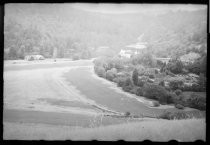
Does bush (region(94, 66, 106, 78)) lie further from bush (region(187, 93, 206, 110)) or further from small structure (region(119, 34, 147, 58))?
bush (region(187, 93, 206, 110))

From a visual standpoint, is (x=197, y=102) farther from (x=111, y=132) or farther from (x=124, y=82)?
(x=111, y=132)

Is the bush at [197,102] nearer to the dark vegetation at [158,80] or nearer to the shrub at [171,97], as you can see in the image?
the dark vegetation at [158,80]

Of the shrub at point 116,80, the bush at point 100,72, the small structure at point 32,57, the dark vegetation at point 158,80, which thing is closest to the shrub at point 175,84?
the dark vegetation at point 158,80

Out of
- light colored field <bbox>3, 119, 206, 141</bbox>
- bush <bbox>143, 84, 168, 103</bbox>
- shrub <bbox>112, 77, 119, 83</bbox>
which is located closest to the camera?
light colored field <bbox>3, 119, 206, 141</bbox>

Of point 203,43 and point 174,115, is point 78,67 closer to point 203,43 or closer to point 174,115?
point 174,115

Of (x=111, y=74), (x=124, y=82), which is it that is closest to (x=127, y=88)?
(x=124, y=82)

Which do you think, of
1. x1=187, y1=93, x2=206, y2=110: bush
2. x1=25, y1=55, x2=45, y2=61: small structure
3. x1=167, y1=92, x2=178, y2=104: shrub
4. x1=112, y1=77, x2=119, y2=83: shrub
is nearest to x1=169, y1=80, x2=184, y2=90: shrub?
x1=167, y1=92, x2=178, y2=104: shrub

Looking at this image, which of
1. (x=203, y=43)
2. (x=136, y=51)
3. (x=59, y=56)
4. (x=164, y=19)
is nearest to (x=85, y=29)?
(x=59, y=56)
